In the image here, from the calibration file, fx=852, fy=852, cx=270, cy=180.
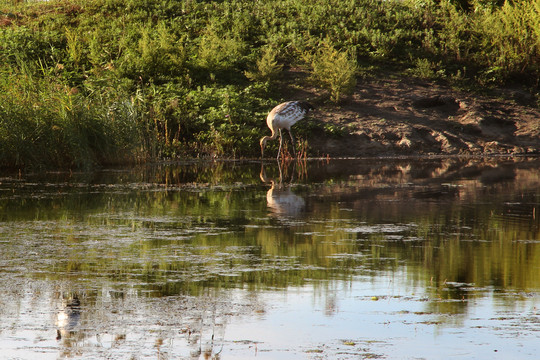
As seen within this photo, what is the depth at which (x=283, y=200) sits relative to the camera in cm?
1377

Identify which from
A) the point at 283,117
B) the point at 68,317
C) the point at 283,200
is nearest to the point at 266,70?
the point at 283,117

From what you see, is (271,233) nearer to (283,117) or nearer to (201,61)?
(283,117)

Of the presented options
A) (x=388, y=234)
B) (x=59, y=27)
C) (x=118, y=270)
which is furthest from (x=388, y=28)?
(x=118, y=270)

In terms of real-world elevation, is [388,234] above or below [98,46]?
below

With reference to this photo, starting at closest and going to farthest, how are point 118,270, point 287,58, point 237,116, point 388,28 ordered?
point 118,270
point 237,116
point 287,58
point 388,28

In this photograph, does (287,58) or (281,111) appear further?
(287,58)

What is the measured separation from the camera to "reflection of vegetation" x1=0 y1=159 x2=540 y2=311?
7988 mm

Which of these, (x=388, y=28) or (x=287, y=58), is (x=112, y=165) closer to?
(x=287, y=58)

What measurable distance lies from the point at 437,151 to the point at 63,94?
33.4ft

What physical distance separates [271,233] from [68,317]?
4.38 meters

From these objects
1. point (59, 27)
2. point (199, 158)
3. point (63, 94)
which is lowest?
point (199, 158)

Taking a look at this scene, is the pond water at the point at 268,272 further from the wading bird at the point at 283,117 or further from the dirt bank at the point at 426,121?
the dirt bank at the point at 426,121

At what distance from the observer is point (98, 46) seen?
26234 mm

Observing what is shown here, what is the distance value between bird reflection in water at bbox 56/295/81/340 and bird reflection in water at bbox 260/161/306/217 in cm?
551
